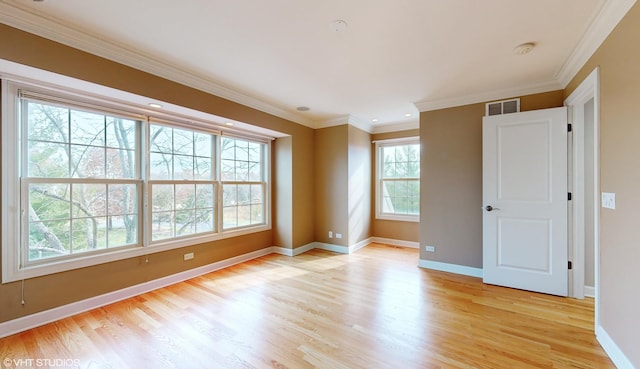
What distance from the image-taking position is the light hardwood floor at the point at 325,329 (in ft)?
5.86

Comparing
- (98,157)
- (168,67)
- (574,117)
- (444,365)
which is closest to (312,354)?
(444,365)

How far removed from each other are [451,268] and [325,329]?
2310mm

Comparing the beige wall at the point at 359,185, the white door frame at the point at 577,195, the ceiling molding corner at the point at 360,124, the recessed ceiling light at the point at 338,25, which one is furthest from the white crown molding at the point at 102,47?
the white door frame at the point at 577,195

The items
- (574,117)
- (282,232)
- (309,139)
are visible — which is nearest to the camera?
(574,117)

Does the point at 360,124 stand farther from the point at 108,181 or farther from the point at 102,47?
the point at 108,181

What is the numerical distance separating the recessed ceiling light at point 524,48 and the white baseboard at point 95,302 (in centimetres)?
426

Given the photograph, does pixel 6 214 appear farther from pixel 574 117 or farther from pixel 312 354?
pixel 574 117

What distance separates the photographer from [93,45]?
2.17m

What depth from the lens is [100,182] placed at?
8.66 ft

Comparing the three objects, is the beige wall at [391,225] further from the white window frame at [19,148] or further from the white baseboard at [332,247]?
the white window frame at [19,148]

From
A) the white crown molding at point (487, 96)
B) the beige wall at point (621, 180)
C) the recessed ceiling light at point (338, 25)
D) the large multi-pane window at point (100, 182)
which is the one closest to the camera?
the beige wall at point (621, 180)

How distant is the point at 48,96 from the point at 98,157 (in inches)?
25.3

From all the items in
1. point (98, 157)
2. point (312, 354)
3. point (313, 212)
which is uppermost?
point (98, 157)

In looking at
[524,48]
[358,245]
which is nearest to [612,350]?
[524,48]
